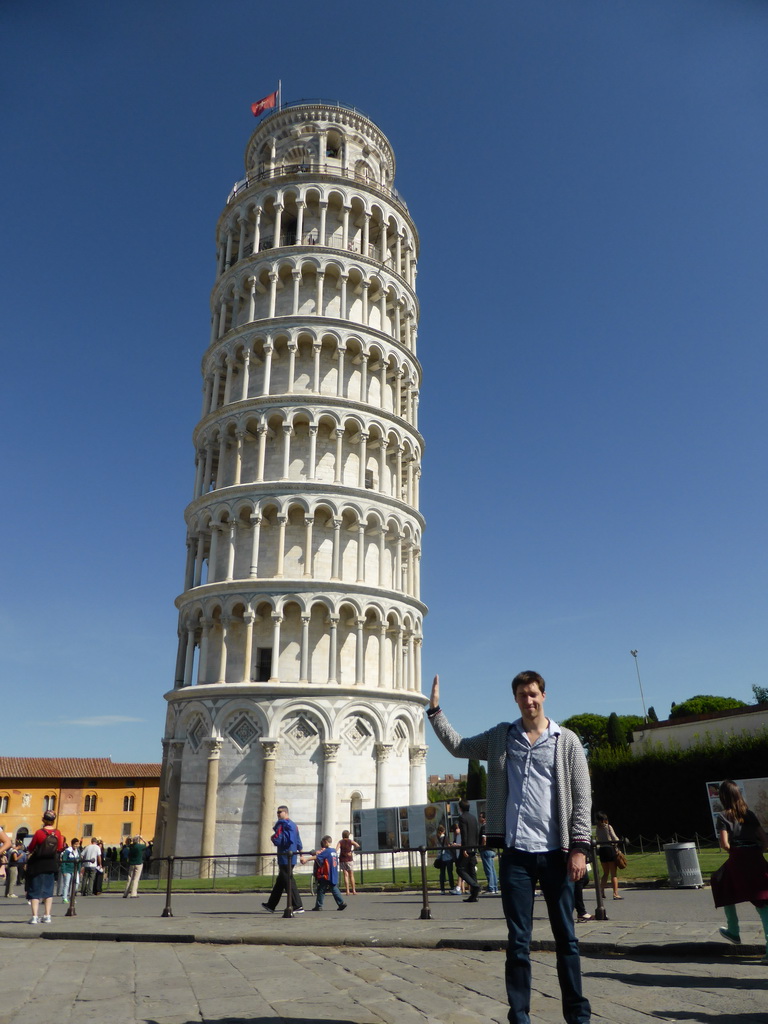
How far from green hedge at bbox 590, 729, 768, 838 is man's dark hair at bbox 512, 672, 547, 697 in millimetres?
31217

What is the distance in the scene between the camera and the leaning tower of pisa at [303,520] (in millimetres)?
30031

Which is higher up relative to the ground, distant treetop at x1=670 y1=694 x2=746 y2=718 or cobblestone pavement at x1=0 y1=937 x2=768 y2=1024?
distant treetop at x1=670 y1=694 x2=746 y2=718

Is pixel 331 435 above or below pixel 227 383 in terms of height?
below

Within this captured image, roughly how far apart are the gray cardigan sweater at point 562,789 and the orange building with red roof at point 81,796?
2770 inches

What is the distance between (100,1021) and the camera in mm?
5910

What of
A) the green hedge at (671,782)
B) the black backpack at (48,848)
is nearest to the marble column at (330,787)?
the green hedge at (671,782)

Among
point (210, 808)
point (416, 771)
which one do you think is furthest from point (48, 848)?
point (416, 771)

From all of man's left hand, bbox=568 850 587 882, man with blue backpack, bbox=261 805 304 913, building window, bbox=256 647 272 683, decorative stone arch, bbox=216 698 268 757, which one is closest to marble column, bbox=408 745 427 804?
decorative stone arch, bbox=216 698 268 757

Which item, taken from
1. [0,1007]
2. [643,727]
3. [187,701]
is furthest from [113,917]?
[643,727]

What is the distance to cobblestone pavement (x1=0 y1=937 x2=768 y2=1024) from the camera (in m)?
5.71

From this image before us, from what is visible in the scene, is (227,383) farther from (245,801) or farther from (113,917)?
(113,917)

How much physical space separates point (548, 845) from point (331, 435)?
30.7 meters

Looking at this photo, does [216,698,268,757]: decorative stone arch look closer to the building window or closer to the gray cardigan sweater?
the building window

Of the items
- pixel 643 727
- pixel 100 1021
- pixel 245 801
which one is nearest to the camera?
pixel 100 1021
